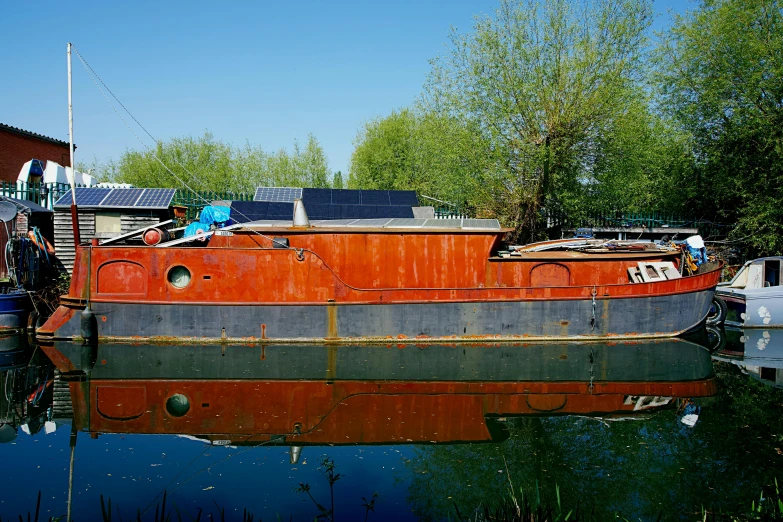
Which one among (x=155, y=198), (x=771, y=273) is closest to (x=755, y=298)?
(x=771, y=273)

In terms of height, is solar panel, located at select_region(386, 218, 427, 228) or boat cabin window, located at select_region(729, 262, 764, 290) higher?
solar panel, located at select_region(386, 218, 427, 228)

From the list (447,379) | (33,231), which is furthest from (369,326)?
(33,231)

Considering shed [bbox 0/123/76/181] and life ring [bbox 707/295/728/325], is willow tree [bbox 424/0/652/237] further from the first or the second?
shed [bbox 0/123/76/181]

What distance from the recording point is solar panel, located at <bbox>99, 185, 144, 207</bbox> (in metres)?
17.6

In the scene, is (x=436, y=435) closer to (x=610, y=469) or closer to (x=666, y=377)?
(x=610, y=469)

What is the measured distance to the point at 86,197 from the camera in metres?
17.8

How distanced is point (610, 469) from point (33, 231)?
15766 millimetres

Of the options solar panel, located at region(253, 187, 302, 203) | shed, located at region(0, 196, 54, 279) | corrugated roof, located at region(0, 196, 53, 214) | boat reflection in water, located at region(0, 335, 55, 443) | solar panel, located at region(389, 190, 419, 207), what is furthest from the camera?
solar panel, located at region(253, 187, 302, 203)

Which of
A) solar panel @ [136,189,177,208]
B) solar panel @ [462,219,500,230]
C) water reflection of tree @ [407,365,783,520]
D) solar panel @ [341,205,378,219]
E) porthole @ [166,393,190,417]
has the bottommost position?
water reflection of tree @ [407,365,783,520]

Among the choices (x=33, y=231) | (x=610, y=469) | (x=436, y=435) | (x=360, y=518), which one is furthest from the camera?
(x=33, y=231)

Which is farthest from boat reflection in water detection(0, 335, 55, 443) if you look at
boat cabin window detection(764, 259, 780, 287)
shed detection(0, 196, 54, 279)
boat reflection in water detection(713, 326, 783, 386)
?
boat cabin window detection(764, 259, 780, 287)

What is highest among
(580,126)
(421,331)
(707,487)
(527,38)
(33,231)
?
(527,38)

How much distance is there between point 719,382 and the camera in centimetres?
1129

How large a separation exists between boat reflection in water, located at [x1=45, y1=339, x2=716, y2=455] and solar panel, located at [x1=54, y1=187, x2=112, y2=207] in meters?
5.48
